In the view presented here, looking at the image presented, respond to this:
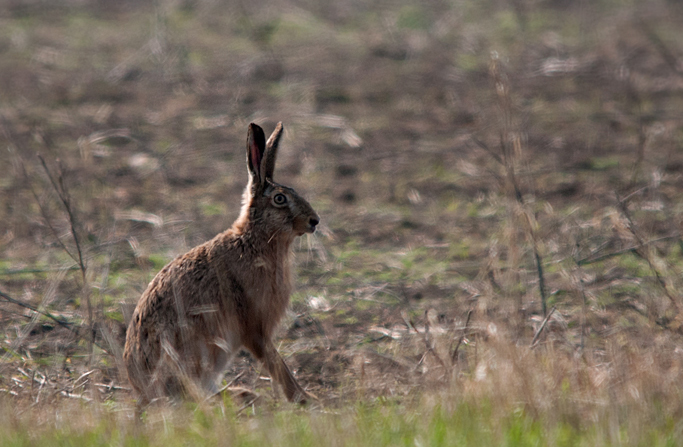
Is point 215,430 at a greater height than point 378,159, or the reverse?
point 215,430

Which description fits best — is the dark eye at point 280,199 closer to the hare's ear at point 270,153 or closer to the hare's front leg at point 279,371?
the hare's ear at point 270,153

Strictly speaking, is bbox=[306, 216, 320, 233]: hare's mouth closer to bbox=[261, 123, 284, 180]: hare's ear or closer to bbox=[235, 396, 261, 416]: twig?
bbox=[261, 123, 284, 180]: hare's ear

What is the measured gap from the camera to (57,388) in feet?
15.9

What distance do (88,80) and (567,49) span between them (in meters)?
6.69

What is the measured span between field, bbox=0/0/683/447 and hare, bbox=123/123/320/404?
0.18m

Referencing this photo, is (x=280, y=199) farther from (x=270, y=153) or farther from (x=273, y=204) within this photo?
(x=270, y=153)

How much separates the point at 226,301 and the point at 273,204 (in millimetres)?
668

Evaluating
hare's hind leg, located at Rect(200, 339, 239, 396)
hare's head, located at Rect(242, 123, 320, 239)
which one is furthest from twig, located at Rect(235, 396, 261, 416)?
hare's head, located at Rect(242, 123, 320, 239)

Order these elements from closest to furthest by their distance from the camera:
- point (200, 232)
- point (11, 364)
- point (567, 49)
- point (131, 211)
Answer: point (11, 364)
point (200, 232)
point (131, 211)
point (567, 49)

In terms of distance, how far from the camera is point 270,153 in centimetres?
523

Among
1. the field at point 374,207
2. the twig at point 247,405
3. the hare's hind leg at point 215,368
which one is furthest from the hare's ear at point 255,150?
the twig at point 247,405

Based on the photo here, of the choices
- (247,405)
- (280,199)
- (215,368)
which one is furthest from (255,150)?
(247,405)

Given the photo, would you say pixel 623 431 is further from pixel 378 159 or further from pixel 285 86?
pixel 285 86

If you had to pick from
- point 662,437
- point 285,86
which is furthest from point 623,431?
point 285,86
